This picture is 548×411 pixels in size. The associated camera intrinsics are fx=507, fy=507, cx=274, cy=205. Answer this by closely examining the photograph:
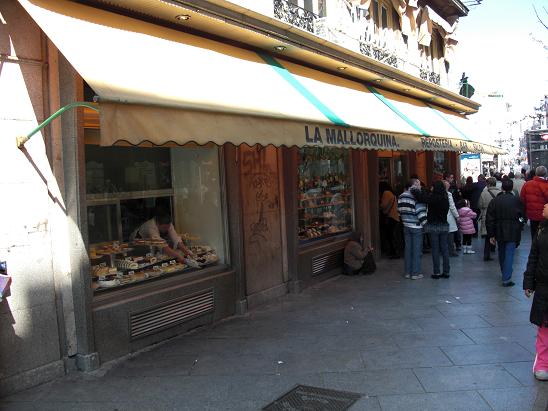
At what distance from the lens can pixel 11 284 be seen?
4.62 m

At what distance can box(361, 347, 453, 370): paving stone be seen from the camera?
5105 mm

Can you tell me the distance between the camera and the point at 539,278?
461 cm

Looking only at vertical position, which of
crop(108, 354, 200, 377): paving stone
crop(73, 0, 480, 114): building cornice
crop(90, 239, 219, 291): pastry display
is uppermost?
crop(73, 0, 480, 114): building cornice

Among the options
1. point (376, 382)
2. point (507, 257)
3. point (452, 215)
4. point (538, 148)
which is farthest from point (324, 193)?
point (538, 148)

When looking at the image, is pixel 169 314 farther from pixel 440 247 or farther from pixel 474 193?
pixel 474 193

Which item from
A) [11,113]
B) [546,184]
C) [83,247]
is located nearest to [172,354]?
[83,247]

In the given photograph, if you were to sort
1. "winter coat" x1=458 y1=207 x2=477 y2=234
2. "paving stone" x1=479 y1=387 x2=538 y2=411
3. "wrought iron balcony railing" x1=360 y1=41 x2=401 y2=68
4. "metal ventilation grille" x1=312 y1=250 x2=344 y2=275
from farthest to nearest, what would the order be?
1. "winter coat" x1=458 y1=207 x2=477 y2=234
2. "wrought iron balcony railing" x1=360 y1=41 x2=401 y2=68
3. "metal ventilation grille" x1=312 y1=250 x2=344 y2=275
4. "paving stone" x1=479 y1=387 x2=538 y2=411

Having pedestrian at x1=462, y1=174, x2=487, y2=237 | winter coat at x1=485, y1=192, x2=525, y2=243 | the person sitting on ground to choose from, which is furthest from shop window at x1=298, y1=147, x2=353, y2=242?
pedestrian at x1=462, y1=174, x2=487, y2=237

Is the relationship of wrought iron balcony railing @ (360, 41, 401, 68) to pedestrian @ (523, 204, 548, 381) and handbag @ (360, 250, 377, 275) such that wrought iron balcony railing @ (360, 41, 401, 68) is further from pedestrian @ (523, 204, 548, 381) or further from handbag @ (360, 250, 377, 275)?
pedestrian @ (523, 204, 548, 381)

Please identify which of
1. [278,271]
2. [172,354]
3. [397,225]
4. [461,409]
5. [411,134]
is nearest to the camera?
[461,409]

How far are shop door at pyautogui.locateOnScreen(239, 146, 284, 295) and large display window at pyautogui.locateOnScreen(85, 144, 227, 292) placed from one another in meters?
0.49

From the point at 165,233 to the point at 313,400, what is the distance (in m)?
3.55

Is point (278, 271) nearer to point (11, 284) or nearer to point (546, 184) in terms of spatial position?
point (11, 284)

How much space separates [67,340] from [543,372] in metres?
4.53
